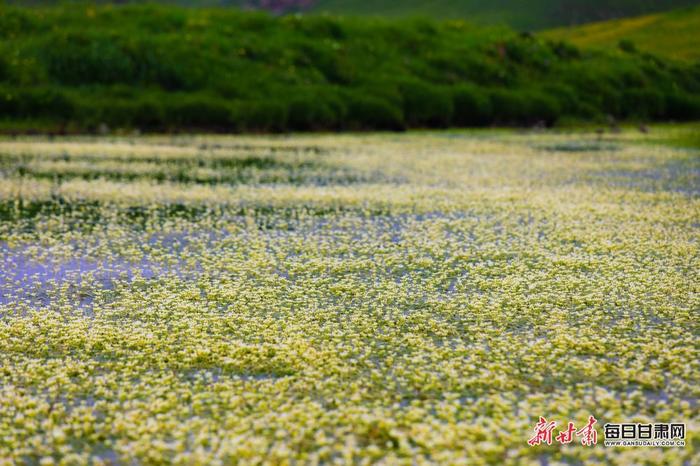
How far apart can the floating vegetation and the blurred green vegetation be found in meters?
23.4

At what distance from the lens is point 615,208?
17.9 m

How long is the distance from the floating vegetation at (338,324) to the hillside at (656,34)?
58451 millimetres

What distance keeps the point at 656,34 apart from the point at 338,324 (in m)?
80.8

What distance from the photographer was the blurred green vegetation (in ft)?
138

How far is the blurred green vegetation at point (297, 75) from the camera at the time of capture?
1661 inches

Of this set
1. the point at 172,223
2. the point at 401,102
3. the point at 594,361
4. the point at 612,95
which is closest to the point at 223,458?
the point at 594,361

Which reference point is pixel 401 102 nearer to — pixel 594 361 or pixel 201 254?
pixel 201 254

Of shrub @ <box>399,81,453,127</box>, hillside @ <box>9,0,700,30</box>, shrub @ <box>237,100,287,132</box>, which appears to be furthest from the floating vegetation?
hillside @ <box>9,0,700,30</box>

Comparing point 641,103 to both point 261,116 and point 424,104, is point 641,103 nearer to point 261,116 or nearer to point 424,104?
point 424,104

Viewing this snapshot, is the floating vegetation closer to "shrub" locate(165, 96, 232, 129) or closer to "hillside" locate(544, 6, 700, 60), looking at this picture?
"shrub" locate(165, 96, 232, 129)

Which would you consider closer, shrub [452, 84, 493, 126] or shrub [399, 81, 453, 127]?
shrub [399, 81, 453, 127]
